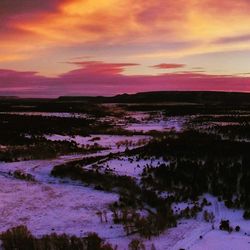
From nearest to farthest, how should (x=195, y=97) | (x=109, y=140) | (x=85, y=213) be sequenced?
(x=85, y=213) < (x=109, y=140) < (x=195, y=97)

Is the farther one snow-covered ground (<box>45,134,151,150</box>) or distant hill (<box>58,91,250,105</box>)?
distant hill (<box>58,91,250,105</box>)

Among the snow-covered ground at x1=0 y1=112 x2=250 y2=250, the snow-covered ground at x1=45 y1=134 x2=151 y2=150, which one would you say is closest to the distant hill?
the snow-covered ground at x1=45 y1=134 x2=151 y2=150

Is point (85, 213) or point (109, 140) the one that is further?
point (109, 140)

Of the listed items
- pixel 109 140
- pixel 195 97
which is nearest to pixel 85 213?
pixel 109 140

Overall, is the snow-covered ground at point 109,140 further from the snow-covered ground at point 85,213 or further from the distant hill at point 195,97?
the distant hill at point 195,97

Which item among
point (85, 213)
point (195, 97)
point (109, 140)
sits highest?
point (195, 97)

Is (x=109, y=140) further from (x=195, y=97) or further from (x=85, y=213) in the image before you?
(x=195, y=97)

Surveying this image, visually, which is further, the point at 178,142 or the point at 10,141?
the point at 10,141

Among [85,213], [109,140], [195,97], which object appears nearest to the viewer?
[85,213]

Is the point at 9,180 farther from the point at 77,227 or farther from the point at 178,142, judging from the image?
the point at 178,142

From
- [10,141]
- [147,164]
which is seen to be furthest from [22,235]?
[10,141]

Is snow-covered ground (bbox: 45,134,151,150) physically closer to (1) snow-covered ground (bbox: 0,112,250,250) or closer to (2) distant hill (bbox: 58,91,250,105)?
(1) snow-covered ground (bbox: 0,112,250,250)
